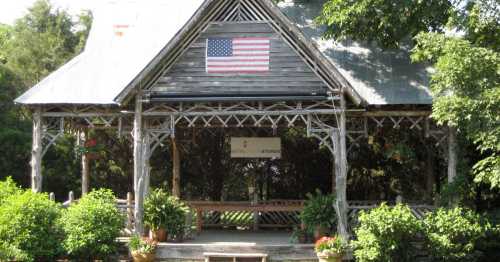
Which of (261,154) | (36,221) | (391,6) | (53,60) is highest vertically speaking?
(53,60)

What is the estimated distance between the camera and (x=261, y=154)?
824 inches

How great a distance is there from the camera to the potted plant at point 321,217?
52.0 ft

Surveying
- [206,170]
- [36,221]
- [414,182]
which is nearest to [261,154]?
[206,170]

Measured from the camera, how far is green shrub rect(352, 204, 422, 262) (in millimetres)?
14422

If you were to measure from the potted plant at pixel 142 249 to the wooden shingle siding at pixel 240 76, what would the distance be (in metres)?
3.80

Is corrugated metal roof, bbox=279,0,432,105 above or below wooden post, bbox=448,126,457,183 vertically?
above

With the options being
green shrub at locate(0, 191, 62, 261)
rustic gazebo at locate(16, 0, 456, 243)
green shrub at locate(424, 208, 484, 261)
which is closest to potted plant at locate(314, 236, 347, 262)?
rustic gazebo at locate(16, 0, 456, 243)

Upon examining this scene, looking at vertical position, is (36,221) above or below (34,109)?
below

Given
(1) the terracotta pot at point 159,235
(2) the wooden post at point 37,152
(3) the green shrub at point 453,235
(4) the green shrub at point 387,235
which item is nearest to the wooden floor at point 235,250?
(1) the terracotta pot at point 159,235

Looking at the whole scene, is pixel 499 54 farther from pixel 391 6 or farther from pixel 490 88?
pixel 391 6

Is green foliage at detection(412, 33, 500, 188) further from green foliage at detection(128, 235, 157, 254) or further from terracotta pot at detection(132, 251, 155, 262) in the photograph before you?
terracotta pot at detection(132, 251, 155, 262)

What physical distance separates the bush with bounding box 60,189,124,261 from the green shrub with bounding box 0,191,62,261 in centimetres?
38

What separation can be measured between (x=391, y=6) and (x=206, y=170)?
1088cm

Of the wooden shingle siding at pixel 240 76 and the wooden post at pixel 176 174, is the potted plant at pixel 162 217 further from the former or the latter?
the wooden post at pixel 176 174
